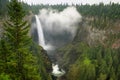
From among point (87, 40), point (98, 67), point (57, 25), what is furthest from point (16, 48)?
point (57, 25)

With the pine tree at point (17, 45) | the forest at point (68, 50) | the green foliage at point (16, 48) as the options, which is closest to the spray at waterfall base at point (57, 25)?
the forest at point (68, 50)

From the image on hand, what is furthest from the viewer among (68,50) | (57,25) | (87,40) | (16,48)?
(57,25)

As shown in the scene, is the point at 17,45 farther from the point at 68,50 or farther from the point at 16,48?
the point at 68,50

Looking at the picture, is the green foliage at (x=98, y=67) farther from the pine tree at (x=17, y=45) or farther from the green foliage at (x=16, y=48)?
the pine tree at (x=17, y=45)

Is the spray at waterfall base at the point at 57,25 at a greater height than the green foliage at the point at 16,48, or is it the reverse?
the spray at waterfall base at the point at 57,25

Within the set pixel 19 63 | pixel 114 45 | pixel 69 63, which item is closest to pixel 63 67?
pixel 69 63

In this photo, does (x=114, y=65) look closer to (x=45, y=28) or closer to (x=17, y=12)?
(x=17, y=12)

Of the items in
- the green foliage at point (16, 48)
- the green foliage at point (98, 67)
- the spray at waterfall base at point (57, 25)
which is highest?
the spray at waterfall base at point (57, 25)
